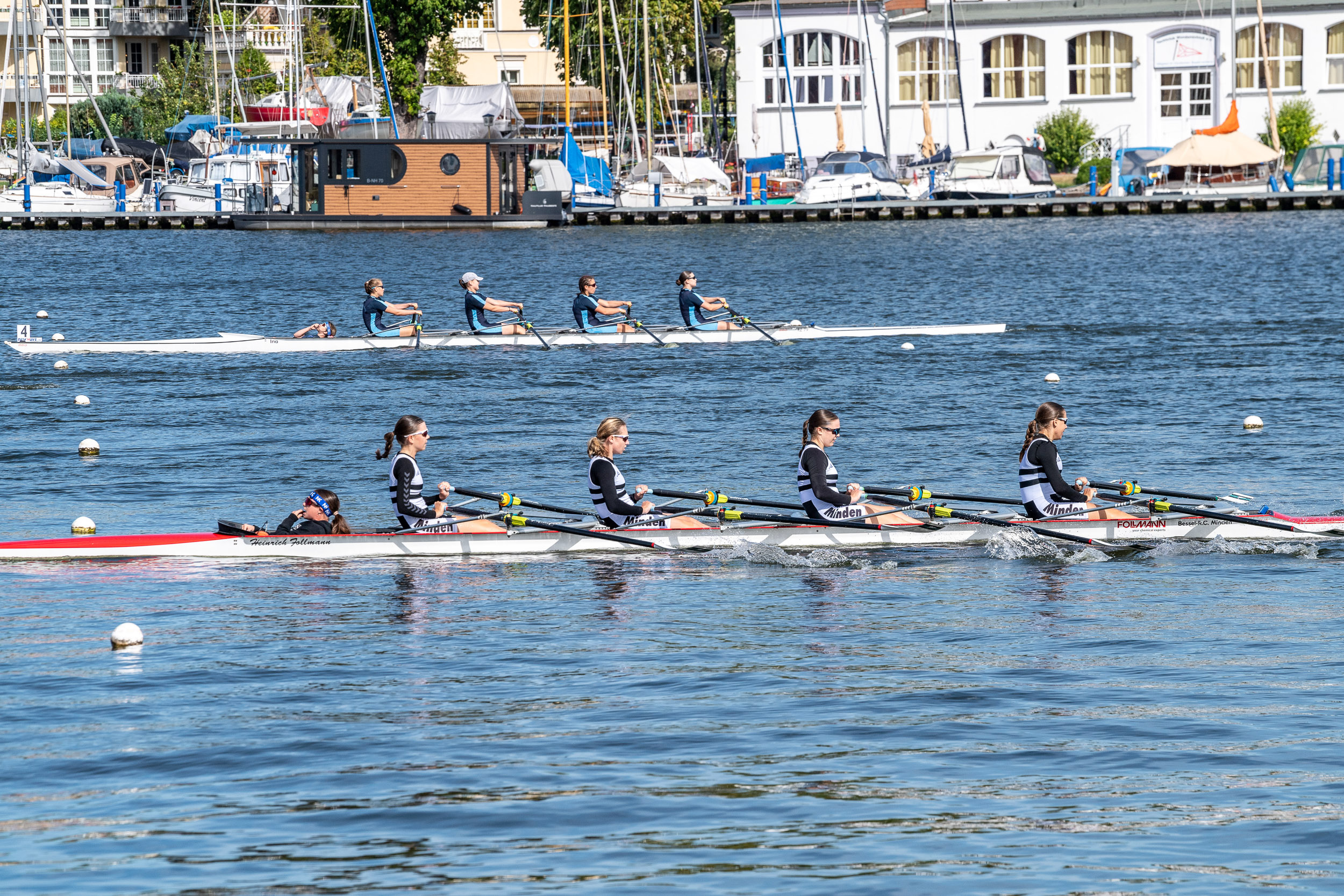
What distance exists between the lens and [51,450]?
26219 mm

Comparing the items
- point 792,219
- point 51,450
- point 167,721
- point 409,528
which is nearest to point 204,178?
point 792,219

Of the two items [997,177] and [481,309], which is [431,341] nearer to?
[481,309]

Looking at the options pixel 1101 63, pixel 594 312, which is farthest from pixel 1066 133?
pixel 594 312

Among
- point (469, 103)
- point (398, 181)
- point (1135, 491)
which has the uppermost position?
point (469, 103)

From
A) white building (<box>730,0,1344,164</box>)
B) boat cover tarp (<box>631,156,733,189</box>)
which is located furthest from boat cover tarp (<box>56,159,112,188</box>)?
white building (<box>730,0,1344,164</box>)

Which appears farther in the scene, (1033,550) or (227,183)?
(227,183)

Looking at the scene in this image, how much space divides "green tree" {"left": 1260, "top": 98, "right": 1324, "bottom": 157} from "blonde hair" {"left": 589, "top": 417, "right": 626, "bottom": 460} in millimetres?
73994

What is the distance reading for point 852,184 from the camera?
263 ft

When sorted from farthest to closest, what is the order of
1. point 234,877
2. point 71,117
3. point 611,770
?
point 71,117, point 611,770, point 234,877

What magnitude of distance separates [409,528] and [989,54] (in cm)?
7617

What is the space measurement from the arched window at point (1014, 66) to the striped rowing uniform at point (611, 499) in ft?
245

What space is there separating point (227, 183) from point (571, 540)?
66177 millimetres

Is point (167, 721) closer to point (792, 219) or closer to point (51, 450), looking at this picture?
point (51, 450)

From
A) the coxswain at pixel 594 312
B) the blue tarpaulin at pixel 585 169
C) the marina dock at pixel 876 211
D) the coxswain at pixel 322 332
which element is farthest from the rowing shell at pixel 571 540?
the blue tarpaulin at pixel 585 169
